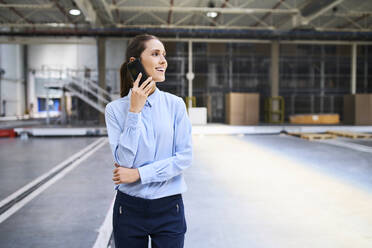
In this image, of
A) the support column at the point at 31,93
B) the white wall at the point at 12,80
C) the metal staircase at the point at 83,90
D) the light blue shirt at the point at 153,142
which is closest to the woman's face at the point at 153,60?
the light blue shirt at the point at 153,142

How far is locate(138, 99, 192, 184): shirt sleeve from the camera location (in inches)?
50.6

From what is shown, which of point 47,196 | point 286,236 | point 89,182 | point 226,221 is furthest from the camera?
point 89,182

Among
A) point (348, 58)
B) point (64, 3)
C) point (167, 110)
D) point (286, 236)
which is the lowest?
point (286, 236)

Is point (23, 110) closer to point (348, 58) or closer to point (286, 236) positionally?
point (348, 58)

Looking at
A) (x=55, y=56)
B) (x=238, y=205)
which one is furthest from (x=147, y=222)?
(x=55, y=56)

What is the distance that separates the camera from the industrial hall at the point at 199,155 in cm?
135

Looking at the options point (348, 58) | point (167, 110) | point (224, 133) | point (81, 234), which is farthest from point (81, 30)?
point (348, 58)

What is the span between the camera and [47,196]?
4738mm

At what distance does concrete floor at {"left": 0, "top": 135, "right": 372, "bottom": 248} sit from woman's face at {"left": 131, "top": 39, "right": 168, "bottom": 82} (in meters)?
2.24

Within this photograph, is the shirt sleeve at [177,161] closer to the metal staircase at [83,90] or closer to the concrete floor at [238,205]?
the concrete floor at [238,205]

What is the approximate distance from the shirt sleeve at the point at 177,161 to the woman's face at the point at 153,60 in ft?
0.67

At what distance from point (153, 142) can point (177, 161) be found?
14cm

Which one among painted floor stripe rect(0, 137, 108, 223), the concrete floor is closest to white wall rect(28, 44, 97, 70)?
painted floor stripe rect(0, 137, 108, 223)

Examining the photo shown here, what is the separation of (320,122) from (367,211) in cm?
1565
